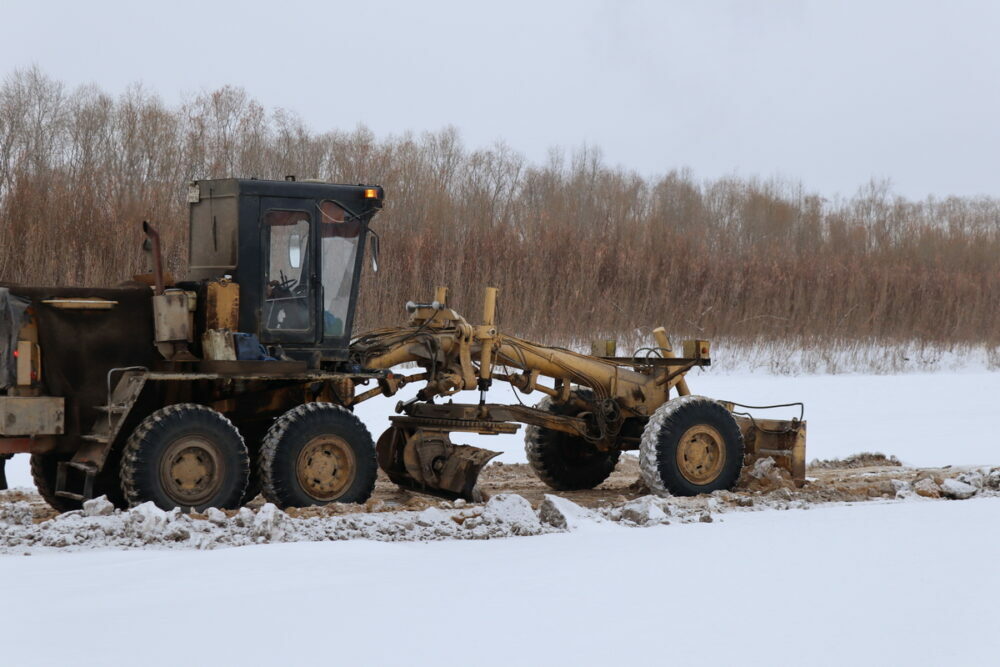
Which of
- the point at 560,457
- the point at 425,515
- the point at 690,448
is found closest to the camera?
the point at 425,515

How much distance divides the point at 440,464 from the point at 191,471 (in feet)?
7.24

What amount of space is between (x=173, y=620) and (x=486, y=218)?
53.4 feet

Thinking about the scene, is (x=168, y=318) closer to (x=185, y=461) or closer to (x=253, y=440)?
(x=185, y=461)

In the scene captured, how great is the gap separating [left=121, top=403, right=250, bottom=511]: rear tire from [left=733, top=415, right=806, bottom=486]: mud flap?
14.8ft

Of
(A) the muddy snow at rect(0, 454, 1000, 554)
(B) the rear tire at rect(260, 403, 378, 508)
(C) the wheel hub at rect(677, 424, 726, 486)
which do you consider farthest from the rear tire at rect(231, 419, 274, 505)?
(C) the wheel hub at rect(677, 424, 726, 486)

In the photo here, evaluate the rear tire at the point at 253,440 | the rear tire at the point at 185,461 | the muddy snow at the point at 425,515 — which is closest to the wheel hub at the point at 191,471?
the rear tire at the point at 185,461

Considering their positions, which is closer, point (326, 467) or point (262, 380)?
point (326, 467)

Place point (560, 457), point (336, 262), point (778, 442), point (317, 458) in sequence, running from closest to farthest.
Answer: point (317, 458) < point (336, 262) < point (778, 442) < point (560, 457)

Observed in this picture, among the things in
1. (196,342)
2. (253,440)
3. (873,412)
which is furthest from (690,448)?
(873,412)

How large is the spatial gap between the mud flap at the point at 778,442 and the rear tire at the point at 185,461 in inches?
177

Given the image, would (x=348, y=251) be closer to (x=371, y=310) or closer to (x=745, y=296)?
(x=371, y=310)

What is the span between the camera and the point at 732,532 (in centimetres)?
798

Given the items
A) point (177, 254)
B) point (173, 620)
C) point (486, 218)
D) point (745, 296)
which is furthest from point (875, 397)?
point (173, 620)

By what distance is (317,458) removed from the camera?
27.3 ft
